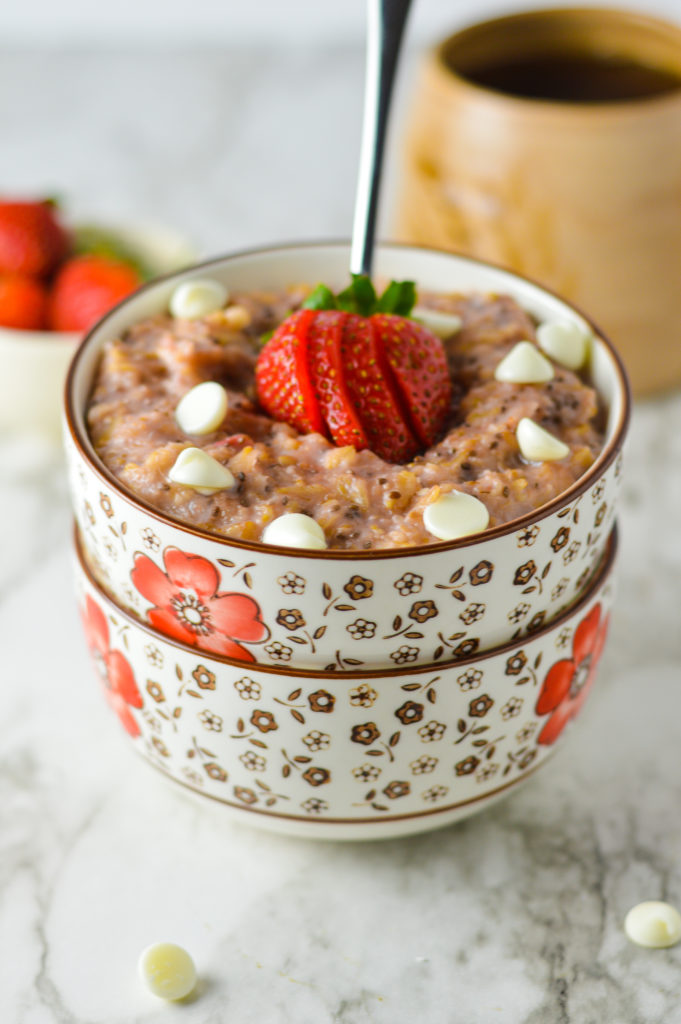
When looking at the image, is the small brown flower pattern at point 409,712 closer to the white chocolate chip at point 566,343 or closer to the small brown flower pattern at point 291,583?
the small brown flower pattern at point 291,583

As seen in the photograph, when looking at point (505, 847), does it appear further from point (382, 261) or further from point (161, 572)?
point (382, 261)

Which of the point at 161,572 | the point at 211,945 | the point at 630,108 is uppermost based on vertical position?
the point at 630,108

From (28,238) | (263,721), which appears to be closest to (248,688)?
(263,721)

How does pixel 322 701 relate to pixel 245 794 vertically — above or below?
above

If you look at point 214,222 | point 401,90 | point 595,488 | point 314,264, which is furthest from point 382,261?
point 401,90

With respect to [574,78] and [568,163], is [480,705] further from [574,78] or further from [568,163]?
[574,78]

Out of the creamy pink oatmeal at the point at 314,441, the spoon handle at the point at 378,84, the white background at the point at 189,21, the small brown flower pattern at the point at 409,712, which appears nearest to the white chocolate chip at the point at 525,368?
the creamy pink oatmeal at the point at 314,441
